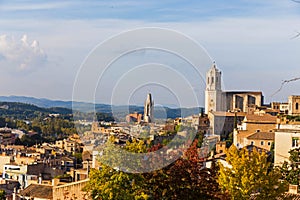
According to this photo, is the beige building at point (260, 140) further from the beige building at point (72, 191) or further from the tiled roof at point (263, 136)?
the beige building at point (72, 191)

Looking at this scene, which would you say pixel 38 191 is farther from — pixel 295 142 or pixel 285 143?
pixel 295 142

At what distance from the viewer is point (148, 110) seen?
60.3 ft

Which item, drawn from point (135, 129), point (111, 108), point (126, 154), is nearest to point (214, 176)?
point (126, 154)

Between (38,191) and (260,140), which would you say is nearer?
(38,191)

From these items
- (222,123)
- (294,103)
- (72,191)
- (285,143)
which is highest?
(294,103)

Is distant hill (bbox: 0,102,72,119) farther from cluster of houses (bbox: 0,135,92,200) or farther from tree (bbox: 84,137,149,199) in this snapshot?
tree (bbox: 84,137,149,199)

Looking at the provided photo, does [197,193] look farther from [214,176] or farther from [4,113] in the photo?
[4,113]

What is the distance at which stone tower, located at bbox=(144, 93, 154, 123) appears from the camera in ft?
50.4

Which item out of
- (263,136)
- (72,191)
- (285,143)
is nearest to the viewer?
(72,191)

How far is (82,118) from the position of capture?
15.1 meters

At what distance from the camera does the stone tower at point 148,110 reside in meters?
15.3

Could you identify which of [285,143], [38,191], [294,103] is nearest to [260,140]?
[285,143]

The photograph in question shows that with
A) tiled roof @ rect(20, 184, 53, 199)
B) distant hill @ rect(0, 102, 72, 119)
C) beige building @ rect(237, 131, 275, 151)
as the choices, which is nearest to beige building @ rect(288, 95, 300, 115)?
beige building @ rect(237, 131, 275, 151)

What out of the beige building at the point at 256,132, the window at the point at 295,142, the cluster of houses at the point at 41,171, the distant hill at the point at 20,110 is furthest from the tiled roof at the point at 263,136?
the distant hill at the point at 20,110
